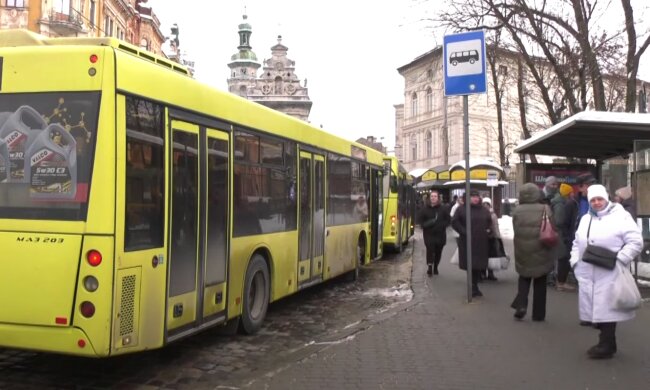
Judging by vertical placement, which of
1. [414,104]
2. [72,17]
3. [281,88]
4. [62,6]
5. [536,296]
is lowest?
[536,296]

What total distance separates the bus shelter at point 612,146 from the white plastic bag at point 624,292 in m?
3.30

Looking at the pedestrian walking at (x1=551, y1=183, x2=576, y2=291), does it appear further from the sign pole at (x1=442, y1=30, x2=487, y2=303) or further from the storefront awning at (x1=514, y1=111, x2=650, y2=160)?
the sign pole at (x1=442, y1=30, x2=487, y2=303)

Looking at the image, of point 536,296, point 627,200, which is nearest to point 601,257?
point 536,296

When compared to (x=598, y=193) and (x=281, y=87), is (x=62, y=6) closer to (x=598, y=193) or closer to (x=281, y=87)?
(x=598, y=193)

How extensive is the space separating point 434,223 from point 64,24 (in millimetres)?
35143

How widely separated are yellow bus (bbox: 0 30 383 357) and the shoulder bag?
12.9ft

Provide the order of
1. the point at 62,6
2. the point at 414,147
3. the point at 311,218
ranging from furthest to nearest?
the point at 414,147 → the point at 62,6 → the point at 311,218

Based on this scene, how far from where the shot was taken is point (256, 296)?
771 centimetres

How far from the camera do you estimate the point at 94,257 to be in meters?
4.68

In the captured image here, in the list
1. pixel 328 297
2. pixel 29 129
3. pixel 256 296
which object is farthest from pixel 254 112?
pixel 328 297

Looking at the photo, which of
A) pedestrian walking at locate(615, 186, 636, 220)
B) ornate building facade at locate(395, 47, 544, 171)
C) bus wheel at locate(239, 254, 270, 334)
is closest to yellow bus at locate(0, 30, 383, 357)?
bus wheel at locate(239, 254, 270, 334)

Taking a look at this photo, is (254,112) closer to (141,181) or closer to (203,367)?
(141,181)

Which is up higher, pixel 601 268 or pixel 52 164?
pixel 52 164

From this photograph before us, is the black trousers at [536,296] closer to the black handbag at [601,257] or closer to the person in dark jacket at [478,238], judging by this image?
the person in dark jacket at [478,238]
